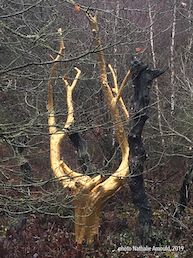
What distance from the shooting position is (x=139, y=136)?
4.66 m

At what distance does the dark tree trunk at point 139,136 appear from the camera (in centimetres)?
445

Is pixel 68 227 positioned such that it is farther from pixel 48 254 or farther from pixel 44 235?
pixel 48 254

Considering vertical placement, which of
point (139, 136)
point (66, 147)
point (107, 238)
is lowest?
point (107, 238)

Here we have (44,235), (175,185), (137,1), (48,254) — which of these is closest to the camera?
(48,254)

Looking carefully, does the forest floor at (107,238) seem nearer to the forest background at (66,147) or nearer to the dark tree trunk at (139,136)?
the forest background at (66,147)

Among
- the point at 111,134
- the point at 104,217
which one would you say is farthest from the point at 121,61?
the point at 104,217

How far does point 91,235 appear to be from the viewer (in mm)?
4793

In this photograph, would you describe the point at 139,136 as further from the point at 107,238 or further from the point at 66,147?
the point at 66,147

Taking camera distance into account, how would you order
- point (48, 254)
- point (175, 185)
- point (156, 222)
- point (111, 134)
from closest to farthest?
point (48, 254), point (156, 222), point (111, 134), point (175, 185)

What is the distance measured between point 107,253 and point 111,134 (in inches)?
129

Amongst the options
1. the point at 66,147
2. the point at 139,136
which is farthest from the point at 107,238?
the point at 66,147

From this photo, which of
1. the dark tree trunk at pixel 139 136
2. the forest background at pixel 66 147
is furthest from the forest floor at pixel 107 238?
the dark tree trunk at pixel 139 136

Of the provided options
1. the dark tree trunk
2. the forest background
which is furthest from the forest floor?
the dark tree trunk

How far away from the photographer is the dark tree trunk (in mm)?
4453
